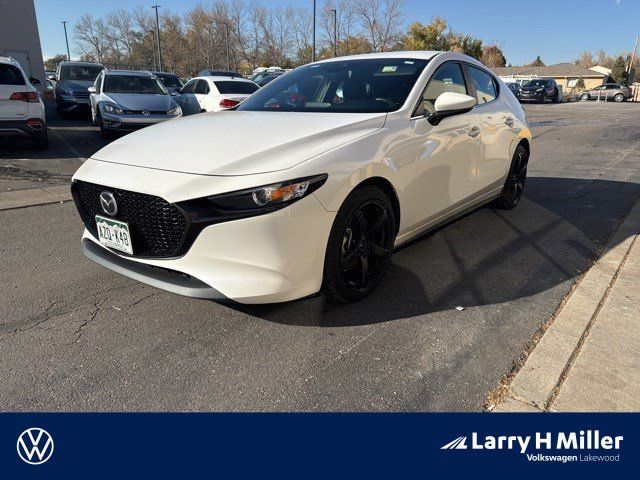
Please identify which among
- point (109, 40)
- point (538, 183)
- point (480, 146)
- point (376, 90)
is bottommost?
point (538, 183)

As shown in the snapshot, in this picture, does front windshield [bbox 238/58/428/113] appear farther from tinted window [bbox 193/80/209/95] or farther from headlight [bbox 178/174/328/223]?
tinted window [bbox 193/80/209/95]

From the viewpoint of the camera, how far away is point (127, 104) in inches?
403

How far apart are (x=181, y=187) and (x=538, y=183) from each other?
20.1 ft

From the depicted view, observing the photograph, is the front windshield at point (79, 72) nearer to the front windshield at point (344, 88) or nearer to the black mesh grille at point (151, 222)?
the front windshield at point (344, 88)

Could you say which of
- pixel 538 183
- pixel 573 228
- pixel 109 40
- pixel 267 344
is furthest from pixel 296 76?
pixel 109 40

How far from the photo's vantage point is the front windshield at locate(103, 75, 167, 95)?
11.3 m

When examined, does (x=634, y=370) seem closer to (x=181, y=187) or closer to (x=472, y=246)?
(x=472, y=246)

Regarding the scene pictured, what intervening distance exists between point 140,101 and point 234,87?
270 cm

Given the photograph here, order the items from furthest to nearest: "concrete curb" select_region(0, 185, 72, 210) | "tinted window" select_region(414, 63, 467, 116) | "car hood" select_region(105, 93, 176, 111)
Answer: "car hood" select_region(105, 93, 176, 111) < "concrete curb" select_region(0, 185, 72, 210) < "tinted window" select_region(414, 63, 467, 116)

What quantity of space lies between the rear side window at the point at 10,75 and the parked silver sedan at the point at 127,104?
6.25 feet

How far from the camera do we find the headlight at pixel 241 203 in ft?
7.97

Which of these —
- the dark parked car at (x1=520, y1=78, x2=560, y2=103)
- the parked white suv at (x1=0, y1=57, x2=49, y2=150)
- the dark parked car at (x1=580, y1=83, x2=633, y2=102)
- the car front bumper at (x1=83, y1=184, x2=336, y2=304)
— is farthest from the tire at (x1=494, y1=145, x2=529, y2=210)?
the dark parked car at (x1=580, y1=83, x2=633, y2=102)

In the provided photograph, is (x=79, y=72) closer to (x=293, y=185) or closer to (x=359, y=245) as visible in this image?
(x=359, y=245)

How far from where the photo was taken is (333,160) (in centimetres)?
268
